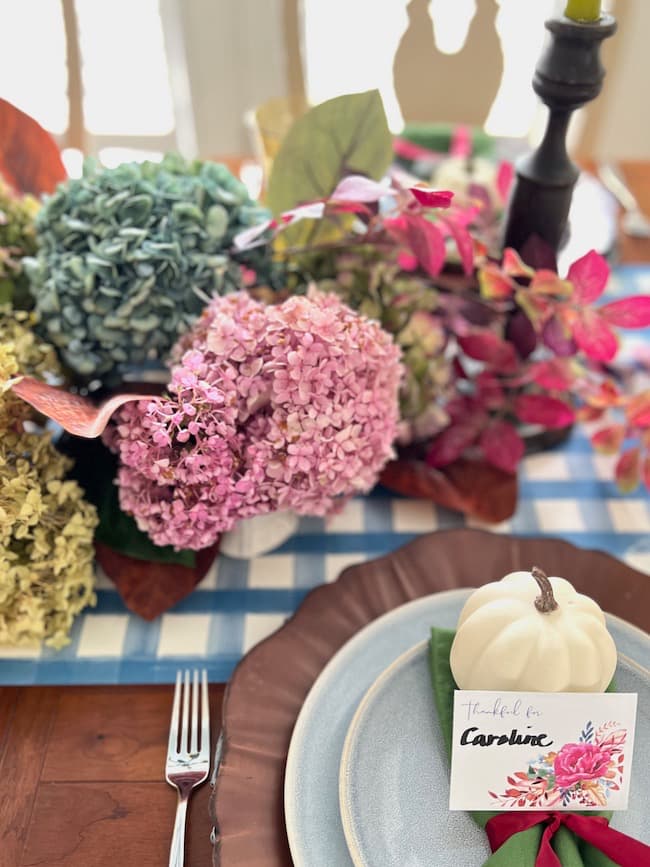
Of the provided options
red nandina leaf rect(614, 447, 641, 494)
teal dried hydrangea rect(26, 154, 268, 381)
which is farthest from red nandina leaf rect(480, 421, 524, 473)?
teal dried hydrangea rect(26, 154, 268, 381)

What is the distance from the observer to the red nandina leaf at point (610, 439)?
2.86 feet

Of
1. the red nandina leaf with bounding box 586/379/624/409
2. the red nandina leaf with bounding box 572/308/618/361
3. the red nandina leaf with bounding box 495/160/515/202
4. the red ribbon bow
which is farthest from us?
the red nandina leaf with bounding box 495/160/515/202

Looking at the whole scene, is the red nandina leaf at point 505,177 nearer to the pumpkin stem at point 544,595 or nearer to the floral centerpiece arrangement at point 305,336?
the floral centerpiece arrangement at point 305,336

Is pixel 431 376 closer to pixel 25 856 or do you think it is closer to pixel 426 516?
pixel 426 516

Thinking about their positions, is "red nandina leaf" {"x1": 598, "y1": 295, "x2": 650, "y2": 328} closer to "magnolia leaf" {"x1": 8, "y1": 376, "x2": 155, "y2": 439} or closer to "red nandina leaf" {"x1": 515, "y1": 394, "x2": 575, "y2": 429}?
"red nandina leaf" {"x1": 515, "y1": 394, "x2": 575, "y2": 429}

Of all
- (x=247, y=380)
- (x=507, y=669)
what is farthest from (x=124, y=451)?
(x=507, y=669)

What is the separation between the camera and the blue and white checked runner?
0.71 m

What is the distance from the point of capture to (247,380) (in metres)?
0.62

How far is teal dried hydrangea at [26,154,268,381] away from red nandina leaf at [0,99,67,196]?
0.32ft

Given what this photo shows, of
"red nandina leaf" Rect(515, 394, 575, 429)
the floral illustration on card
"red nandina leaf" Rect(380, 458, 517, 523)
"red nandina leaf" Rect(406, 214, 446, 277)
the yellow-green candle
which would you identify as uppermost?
the yellow-green candle

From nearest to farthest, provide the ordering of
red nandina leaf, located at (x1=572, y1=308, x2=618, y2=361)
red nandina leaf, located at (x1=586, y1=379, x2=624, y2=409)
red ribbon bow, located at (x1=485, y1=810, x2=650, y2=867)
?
red ribbon bow, located at (x1=485, y1=810, x2=650, y2=867), red nandina leaf, located at (x1=572, y1=308, x2=618, y2=361), red nandina leaf, located at (x1=586, y1=379, x2=624, y2=409)

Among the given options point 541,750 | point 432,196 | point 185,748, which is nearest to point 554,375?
point 432,196

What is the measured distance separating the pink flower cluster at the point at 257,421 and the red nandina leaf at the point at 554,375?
0.22 metres

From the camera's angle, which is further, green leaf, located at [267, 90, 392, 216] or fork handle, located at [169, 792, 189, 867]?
green leaf, located at [267, 90, 392, 216]
